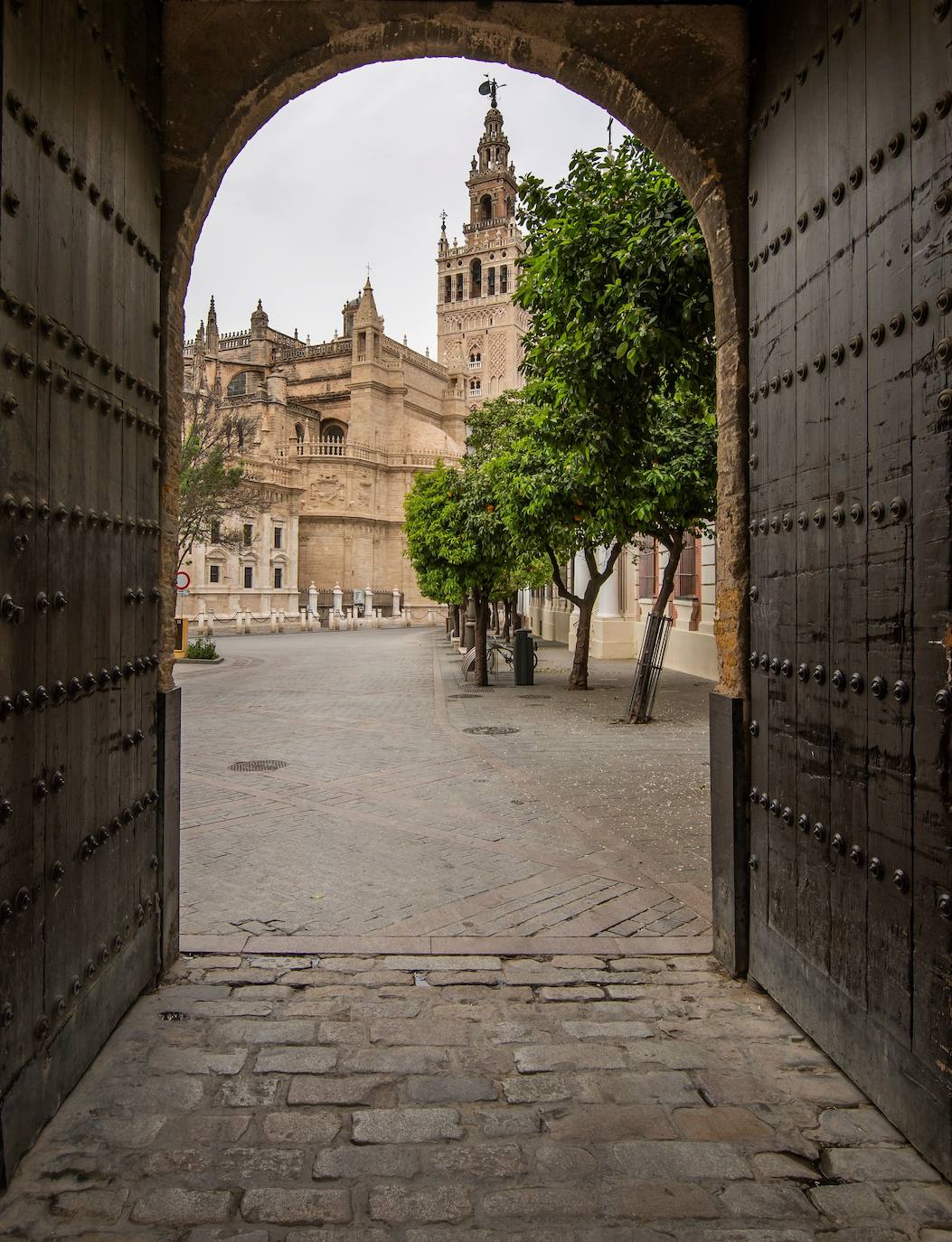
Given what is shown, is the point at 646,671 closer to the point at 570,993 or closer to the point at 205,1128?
the point at 570,993

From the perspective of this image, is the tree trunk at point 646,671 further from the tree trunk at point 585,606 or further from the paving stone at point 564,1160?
the paving stone at point 564,1160

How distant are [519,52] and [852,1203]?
445 centimetres

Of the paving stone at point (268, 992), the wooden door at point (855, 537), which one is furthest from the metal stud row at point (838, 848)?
the paving stone at point (268, 992)

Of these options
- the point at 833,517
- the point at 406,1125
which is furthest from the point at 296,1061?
the point at 833,517

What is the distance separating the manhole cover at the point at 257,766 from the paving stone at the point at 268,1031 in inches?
216

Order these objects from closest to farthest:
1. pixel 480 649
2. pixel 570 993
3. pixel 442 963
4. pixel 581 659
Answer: pixel 570 993
pixel 442 963
pixel 581 659
pixel 480 649

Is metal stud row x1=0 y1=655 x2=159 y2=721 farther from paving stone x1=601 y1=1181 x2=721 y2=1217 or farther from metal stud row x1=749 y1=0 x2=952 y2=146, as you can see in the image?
metal stud row x1=749 y1=0 x2=952 y2=146

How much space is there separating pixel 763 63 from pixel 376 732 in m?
8.87

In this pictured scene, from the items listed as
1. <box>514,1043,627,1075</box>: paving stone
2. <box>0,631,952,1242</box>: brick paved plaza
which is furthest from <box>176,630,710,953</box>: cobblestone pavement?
<box>514,1043,627,1075</box>: paving stone

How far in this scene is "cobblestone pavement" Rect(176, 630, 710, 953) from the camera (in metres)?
4.21

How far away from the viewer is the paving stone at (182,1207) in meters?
2.06

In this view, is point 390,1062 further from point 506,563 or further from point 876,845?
point 506,563

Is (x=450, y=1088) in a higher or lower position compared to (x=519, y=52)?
lower

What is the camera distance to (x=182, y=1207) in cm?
211
